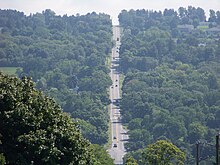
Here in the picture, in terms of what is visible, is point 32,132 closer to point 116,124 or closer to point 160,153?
point 160,153

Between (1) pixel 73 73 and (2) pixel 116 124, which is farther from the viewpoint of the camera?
(1) pixel 73 73

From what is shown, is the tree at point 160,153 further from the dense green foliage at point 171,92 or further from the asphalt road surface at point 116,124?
the asphalt road surface at point 116,124

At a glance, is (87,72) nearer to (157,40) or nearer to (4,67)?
(4,67)

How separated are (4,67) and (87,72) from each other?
77.7 feet

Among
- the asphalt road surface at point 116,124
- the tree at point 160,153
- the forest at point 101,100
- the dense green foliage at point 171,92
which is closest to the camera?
the forest at point 101,100

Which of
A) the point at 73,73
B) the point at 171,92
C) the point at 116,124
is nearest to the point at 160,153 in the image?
the point at 116,124

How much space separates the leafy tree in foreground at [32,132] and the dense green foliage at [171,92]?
186 ft

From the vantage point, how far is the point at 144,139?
101000 millimetres

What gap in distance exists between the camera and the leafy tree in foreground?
1037 inches

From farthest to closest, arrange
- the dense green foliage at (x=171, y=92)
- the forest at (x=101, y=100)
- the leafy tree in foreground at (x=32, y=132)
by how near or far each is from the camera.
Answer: the dense green foliage at (x=171, y=92) → the forest at (x=101, y=100) → the leafy tree in foreground at (x=32, y=132)

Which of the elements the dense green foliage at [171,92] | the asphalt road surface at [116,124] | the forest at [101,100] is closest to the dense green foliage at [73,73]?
the forest at [101,100]

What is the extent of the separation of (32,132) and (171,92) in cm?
10652

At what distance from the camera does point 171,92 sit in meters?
132

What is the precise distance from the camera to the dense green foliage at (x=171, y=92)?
4050 inches
